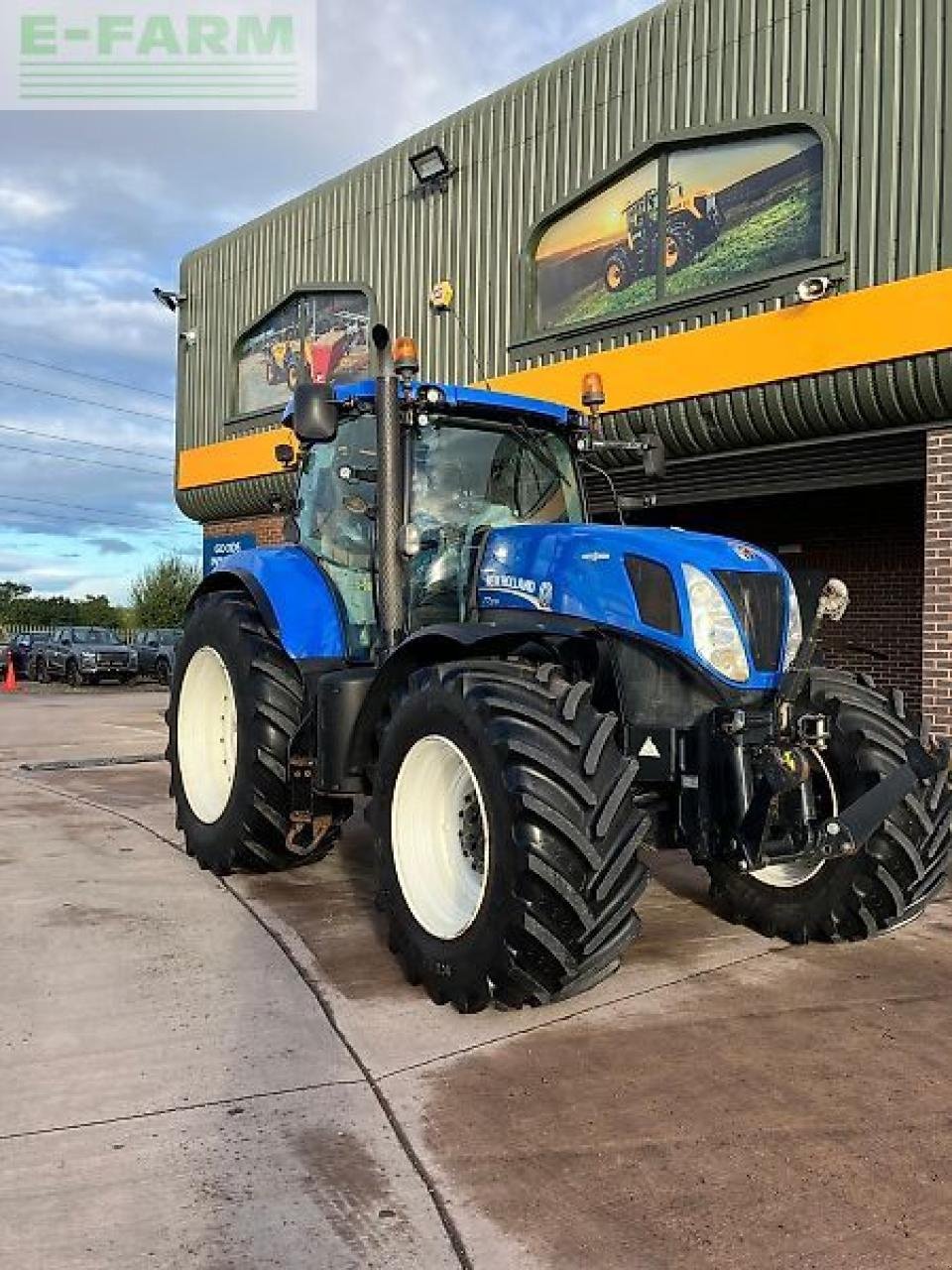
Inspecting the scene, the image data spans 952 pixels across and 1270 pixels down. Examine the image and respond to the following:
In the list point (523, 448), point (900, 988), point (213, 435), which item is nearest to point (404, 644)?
point (523, 448)

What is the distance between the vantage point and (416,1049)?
3.63m

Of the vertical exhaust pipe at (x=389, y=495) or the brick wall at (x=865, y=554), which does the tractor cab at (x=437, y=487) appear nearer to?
the vertical exhaust pipe at (x=389, y=495)

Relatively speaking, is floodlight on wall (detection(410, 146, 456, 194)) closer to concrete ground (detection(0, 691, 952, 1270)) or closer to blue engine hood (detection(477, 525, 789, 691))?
blue engine hood (detection(477, 525, 789, 691))

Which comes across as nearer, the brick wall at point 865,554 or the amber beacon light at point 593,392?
the amber beacon light at point 593,392

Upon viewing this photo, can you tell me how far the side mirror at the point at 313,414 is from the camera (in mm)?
4750

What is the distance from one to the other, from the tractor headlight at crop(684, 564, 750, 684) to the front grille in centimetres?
5

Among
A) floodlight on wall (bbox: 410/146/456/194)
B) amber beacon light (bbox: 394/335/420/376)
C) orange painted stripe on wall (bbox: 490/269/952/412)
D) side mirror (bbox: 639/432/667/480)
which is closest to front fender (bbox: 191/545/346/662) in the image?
amber beacon light (bbox: 394/335/420/376)

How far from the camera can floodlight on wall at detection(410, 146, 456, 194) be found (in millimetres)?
11945

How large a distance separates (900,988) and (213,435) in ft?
46.0

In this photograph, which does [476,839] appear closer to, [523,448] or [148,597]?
[523,448]

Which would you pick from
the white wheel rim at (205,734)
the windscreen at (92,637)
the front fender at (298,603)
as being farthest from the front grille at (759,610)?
the windscreen at (92,637)

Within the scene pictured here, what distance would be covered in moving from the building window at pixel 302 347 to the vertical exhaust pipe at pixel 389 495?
27.6 ft

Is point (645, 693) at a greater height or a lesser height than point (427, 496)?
lesser

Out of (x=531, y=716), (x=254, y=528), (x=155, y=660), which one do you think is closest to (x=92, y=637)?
(x=155, y=660)
